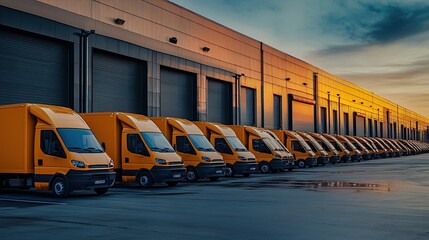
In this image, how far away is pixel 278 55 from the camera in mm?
59344

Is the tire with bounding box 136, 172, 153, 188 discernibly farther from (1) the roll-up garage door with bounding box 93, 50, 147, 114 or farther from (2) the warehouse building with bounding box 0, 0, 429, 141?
(1) the roll-up garage door with bounding box 93, 50, 147, 114

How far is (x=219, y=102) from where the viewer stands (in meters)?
45.5

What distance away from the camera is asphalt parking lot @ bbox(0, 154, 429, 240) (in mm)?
9430

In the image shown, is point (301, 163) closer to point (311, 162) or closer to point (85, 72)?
point (311, 162)

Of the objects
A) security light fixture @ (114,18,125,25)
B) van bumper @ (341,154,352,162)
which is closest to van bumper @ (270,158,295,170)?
security light fixture @ (114,18,125,25)

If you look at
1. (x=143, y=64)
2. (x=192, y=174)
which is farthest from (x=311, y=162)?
(x=192, y=174)

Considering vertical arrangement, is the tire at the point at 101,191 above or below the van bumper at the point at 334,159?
below

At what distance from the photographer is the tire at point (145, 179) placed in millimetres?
20312

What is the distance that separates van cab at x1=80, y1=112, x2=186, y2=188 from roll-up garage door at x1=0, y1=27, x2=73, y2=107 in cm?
604

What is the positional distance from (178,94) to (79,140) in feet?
73.1

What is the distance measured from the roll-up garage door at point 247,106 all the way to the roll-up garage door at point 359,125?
43.7 meters

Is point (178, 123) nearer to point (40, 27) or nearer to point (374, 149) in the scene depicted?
point (40, 27)

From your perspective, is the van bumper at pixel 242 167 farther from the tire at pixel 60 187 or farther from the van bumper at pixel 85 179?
A: the tire at pixel 60 187

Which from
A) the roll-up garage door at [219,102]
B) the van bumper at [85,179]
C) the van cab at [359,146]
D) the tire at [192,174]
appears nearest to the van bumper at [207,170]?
the tire at [192,174]
